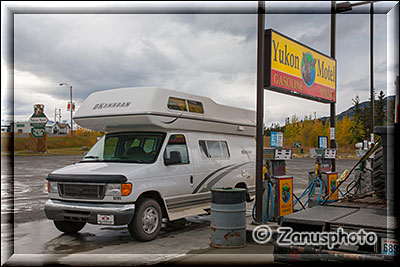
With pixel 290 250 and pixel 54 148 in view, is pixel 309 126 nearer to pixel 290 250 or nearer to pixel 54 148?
pixel 54 148

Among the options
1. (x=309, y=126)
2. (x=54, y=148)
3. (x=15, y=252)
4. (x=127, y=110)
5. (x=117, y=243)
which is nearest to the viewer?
(x=15, y=252)

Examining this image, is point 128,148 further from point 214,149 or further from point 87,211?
point 214,149

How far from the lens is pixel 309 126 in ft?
218

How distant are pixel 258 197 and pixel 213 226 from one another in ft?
5.46

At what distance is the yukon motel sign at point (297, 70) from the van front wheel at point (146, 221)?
3467mm

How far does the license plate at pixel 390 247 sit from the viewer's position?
4480 mm

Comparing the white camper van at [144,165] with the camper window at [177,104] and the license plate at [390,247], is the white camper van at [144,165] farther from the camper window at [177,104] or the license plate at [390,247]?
the license plate at [390,247]

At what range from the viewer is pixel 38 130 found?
48031mm

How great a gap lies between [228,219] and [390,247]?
123 inches

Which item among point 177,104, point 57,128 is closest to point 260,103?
point 177,104

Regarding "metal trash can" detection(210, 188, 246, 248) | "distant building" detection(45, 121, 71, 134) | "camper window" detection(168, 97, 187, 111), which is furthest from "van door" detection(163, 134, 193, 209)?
"distant building" detection(45, 121, 71, 134)

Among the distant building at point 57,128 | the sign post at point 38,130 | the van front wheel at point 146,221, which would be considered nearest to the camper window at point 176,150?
the van front wheel at point 146,221

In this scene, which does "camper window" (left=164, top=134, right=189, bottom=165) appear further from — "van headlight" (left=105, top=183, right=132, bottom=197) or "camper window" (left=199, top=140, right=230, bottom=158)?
"van headlight" (left=105, top=183, right=132, bottom=197)

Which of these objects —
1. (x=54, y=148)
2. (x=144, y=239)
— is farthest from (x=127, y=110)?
(x=54, y=148)
